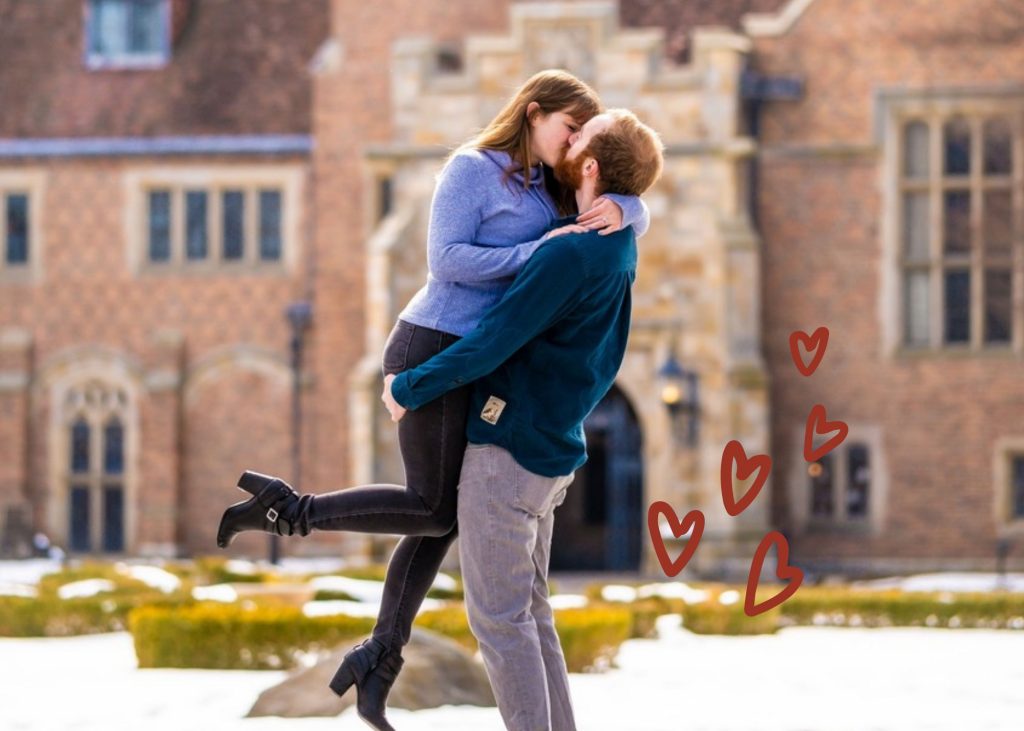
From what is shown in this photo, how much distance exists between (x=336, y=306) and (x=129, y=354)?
9.64 feet

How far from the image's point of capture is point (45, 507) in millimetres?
29125

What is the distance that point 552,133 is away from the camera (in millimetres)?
6254

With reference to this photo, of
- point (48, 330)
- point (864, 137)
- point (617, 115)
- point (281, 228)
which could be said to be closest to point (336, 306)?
point (281, 228)

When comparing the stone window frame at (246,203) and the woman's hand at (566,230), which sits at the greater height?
the stone window frame at (246,203)

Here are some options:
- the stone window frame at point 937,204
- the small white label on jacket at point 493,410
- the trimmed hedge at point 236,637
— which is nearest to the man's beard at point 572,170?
the small white label on jacket at point 493,410

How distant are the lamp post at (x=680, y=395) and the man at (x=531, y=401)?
18387 millimetres

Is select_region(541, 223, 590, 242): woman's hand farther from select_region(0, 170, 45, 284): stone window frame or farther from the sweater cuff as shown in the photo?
select_region(0, 170, 45, 284): stone window frame

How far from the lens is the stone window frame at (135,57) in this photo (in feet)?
97.9

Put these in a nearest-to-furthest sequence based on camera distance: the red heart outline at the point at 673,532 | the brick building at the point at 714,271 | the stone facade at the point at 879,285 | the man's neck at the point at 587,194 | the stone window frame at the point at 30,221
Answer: the man's neck at the point at 587,194 → the red heart outline at the point at 673,532 → the brick building at the point at 714,271 → the stone facade at the point at 879,285 → the stone window frame at the point at 30,221

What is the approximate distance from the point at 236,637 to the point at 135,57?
18.5 metres

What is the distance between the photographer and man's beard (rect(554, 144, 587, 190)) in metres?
6.23

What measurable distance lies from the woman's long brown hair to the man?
0.10 m

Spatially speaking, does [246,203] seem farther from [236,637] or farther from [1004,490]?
[236,637]

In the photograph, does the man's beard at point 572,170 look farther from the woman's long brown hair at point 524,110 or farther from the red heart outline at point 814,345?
the red heart outline at point 814,345
